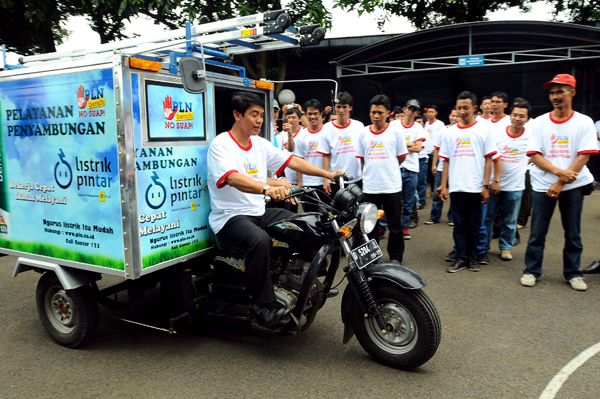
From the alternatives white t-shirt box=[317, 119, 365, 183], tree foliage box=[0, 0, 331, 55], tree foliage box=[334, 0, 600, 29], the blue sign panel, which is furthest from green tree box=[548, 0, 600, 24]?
white t-shirt box=[317, 119, 365, 183]

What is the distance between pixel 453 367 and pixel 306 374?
40.6 inches

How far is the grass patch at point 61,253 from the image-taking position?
3.58 m

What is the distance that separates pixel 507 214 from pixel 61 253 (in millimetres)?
5100

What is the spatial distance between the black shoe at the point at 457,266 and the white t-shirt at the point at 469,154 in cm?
84

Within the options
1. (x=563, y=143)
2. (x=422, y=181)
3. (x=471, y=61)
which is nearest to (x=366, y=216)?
(x=563, y=143)

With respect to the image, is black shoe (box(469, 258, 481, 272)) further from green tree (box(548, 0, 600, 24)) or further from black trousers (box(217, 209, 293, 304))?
green tree (box(548, 0, 600, 24))

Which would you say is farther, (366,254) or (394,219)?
(394,219)

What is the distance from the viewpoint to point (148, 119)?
3479mm

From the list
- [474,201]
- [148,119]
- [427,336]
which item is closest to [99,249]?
[148,119]

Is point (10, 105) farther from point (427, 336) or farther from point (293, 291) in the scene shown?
point (427, 336)

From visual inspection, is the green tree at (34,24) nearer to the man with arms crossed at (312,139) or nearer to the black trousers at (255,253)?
the man with arms crossed at (312,139)

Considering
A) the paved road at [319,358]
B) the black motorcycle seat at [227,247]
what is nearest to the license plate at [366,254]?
the paved road at [319,358]

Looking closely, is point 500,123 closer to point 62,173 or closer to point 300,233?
point 300,233

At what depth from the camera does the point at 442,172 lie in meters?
6.27
